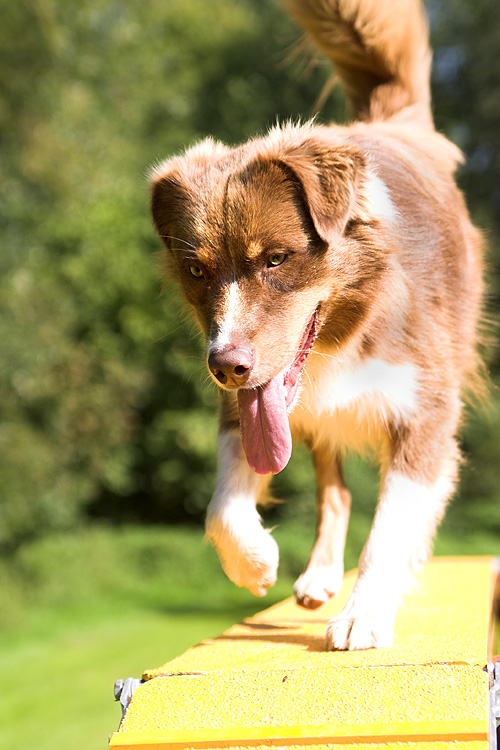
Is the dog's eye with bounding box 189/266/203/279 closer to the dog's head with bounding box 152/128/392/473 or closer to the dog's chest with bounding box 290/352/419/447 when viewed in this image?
the dog's head with bounding box 152/128/392/473

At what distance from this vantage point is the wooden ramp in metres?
2.23

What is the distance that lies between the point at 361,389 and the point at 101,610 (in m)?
11.9

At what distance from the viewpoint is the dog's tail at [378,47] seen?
438 cm

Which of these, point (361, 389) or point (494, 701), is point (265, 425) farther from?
point (494, 701)

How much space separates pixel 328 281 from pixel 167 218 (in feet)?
2.42

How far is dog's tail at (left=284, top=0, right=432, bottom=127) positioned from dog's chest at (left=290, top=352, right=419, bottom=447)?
1681 mm

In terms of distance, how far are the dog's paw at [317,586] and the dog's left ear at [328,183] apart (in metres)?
1.51

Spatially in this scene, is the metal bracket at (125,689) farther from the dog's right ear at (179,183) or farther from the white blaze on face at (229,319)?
the dog's right ear at (179,183)

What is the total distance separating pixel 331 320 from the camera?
Result: 3170 mm

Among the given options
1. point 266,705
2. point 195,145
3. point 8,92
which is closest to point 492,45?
point 8,92

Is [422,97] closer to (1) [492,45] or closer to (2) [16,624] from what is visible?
(2) [16,624]

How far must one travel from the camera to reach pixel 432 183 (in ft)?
12.1

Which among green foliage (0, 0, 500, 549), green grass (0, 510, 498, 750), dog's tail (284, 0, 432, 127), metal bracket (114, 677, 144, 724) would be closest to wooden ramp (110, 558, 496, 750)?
metal bracket (114, 677, 144, 724)

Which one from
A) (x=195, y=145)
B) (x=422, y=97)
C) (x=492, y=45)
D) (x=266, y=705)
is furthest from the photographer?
(x=492, y=45)
